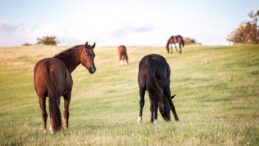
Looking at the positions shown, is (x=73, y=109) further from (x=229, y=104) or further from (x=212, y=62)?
(x=212, y=62)

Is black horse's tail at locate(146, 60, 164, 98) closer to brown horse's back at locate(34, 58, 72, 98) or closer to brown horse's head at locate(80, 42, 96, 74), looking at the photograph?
brown horse's head at locate(80, 42, 96, 74)

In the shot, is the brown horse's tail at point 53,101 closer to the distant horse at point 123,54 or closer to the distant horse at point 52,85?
the distant horse at point 52,85

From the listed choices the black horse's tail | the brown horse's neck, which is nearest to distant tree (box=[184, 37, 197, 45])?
the black horse's tail

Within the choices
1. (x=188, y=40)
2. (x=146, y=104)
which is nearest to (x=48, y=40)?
(x=188, y=40)

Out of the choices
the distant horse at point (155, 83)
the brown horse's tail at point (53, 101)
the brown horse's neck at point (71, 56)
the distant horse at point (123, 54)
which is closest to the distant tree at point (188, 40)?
the distant horse at point (123, 54)

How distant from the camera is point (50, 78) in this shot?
912 centimetres

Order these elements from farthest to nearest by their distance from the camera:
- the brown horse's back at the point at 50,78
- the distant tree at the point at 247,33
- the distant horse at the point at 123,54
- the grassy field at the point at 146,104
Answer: the distant tree at the point at 247,33 → the distant horse at the point at 123,54 → the brown horse's back at the point at 50,78 → the grassy field at the point at 146,104

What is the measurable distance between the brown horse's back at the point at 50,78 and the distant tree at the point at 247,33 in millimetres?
76407

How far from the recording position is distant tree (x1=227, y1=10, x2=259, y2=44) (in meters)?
81.4

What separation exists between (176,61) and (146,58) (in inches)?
1311

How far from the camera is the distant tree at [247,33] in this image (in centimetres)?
8138

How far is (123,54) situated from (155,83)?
3633 centimetres

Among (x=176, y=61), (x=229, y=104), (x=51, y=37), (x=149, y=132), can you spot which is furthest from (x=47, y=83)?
(x=51, y=37)

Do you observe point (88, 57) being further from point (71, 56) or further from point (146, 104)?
point (146, 104)
